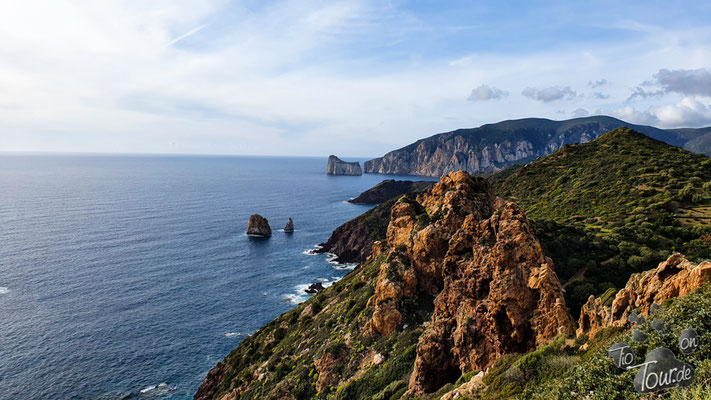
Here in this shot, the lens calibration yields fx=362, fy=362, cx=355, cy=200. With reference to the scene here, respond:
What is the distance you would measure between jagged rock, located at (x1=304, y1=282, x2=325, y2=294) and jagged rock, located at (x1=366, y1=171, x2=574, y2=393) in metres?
53.8

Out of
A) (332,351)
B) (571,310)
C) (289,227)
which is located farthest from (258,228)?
(571,310)

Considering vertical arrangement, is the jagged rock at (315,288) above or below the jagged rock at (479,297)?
below

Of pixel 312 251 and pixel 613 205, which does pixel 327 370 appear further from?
pixel 312 251

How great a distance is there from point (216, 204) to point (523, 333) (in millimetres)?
185305

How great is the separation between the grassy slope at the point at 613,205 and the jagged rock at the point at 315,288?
162 ft

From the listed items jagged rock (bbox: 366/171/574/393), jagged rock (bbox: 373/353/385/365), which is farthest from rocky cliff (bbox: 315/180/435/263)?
jagged rock (bbox: 373/353/385/365)

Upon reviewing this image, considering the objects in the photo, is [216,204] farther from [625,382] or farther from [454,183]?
[625,382]

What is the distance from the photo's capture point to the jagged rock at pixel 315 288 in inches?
3499

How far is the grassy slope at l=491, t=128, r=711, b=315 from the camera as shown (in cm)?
3481

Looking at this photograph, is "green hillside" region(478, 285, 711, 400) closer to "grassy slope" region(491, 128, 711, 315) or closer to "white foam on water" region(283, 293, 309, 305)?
"grassy slope" region(491, 128, 711, 315)

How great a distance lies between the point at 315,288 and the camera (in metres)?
90.4

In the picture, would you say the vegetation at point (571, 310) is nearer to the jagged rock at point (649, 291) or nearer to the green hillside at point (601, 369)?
the green hillside at point (601, 369)

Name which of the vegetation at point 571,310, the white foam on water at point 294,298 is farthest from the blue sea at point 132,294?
the vegetation at point 571,310

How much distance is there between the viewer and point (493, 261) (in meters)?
26.7
